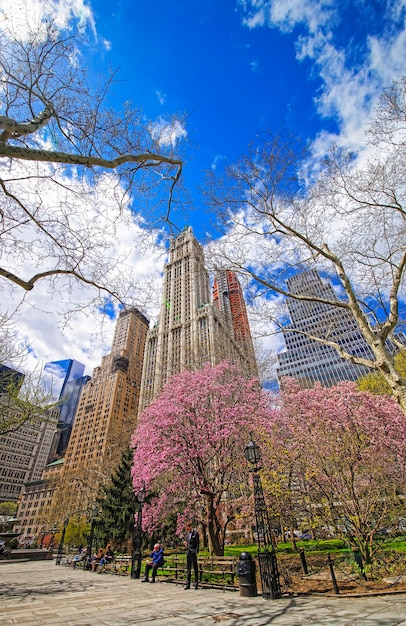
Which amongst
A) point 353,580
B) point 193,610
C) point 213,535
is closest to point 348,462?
point 353,580

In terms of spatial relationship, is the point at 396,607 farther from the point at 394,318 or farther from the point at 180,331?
the point at 180,331

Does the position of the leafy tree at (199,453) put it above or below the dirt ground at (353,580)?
above

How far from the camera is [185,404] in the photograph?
15.6 m

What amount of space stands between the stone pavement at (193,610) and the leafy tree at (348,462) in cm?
261

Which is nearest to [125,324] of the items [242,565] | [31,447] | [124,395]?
[124,395]

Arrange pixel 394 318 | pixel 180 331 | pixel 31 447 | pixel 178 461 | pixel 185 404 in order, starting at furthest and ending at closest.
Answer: pixel 31 447, pixel 180 331, pixel 185 404, pixel 178 461, pixel 394 318

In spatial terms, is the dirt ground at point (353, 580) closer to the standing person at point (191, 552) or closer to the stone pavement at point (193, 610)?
the stone pavement at point (193, 610)

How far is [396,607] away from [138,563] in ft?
31.6

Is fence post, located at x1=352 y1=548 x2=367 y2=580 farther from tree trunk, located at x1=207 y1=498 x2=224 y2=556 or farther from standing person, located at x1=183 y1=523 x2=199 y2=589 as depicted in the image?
tree trunk, located at x1=207 y1=498 x2=224 y2=556

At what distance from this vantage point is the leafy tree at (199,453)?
13.9 meters

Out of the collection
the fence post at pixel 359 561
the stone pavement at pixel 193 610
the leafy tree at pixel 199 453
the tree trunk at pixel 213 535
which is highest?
the leafy tree at pixel 199 453

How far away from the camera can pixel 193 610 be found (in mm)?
5246

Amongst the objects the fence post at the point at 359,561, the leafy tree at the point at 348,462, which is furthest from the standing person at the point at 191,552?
the fence post at the point at 359,561

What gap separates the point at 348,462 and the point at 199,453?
7.34m
